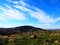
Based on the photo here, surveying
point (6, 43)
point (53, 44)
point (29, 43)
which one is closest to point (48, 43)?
point (53, 44)

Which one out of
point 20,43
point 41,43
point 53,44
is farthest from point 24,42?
point 53,44

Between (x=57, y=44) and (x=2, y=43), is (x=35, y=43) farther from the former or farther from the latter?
(x=2, y=43)

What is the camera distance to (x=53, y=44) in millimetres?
46625

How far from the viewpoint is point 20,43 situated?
48500 millimetres

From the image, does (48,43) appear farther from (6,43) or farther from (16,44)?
(6,43)

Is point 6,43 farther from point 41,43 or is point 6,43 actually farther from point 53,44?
point 53,44

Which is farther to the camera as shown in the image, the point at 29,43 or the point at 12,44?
the point at 29,43

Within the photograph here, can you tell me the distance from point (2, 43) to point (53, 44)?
1615cm

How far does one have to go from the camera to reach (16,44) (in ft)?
153

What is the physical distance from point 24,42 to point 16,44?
13.2 ft

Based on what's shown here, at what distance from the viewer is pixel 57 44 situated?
46.7 metres

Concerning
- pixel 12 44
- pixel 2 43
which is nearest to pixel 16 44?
pixel 12 44

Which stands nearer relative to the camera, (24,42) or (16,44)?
(16,44)

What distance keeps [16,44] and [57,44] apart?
12.4 m
